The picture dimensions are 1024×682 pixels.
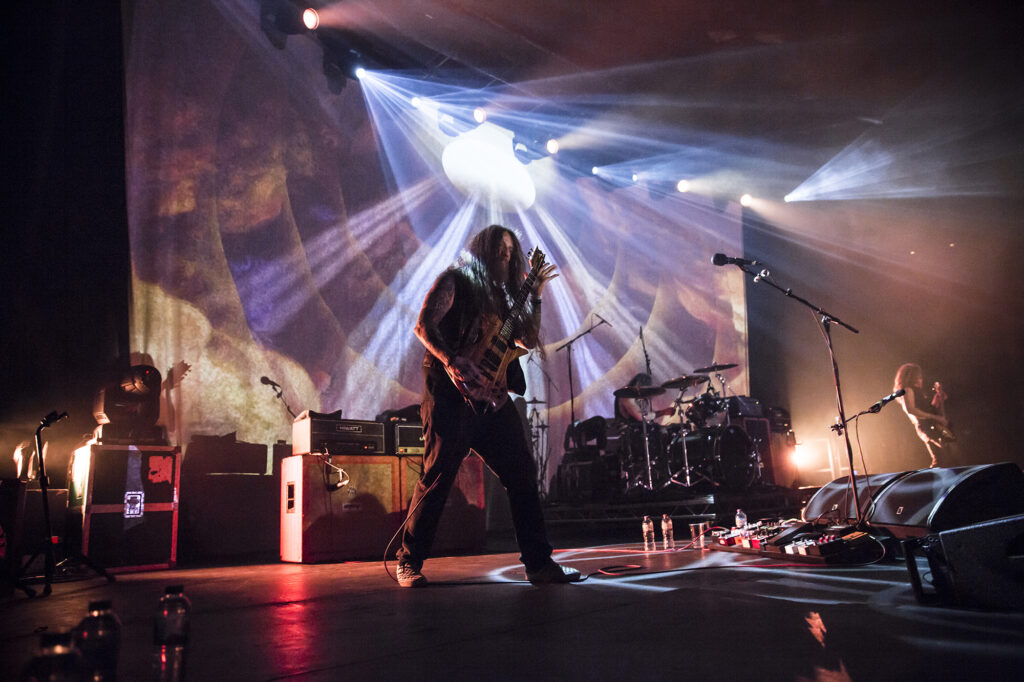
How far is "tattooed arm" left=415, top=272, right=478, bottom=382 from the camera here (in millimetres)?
2801

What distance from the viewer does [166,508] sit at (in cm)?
473

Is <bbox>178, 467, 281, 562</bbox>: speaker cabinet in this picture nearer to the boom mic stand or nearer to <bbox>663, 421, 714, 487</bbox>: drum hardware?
the boom mic stand

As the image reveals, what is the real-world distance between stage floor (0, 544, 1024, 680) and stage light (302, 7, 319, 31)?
21.5 ft

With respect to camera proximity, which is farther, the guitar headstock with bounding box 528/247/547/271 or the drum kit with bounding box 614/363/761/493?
the drum kit with bounding box 614/363/761/493

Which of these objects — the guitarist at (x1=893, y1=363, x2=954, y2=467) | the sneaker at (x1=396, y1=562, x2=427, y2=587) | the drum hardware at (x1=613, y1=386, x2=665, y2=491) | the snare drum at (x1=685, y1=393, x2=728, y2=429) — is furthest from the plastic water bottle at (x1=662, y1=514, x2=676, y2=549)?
the guitarist at (x1=893, y1=363, x2=954, y2=467)

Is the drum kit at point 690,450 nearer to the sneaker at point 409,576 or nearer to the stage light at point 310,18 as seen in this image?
the sneaker at point 409,576

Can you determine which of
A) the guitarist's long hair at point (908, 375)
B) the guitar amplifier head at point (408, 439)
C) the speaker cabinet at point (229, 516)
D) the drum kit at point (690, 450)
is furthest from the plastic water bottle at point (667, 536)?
the guitarist's long hair at point (908, 375)

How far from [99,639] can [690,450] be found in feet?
25.5

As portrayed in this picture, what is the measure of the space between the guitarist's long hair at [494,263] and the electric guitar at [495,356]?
0.10m

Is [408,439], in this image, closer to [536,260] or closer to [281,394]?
[281,394]

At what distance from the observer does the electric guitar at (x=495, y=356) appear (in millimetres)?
2846

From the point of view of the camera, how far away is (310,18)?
7.18m

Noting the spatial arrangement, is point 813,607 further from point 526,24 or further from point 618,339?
point 618,339

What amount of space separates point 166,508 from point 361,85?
5.98 metres
